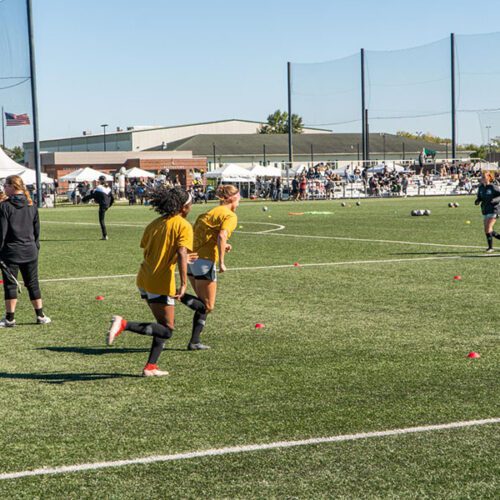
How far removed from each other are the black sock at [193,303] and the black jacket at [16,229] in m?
2.66

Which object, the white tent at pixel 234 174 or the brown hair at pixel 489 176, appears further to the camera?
the white tent at pixel 234 174

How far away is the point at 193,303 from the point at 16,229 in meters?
2.81

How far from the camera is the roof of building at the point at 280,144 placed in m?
118

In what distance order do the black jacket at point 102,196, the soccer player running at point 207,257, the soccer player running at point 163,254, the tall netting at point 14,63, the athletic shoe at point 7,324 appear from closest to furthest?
the soccer player running at point 163,254, the soccer player running at point 207,257, the athletic shoe at point 7,324, the black jacket at point 102,196, the tall netting at point 14,63

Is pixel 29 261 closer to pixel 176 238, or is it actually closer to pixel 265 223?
pixel 176 238

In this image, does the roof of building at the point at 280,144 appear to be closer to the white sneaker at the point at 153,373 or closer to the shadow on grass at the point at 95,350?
the shadow on grass at the point at 95,350

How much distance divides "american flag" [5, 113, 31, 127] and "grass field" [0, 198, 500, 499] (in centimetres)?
3318

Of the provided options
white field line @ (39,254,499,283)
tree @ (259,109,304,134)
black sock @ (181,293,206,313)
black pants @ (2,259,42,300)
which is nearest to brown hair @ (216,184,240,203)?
black sock @ (181,293,206,313)

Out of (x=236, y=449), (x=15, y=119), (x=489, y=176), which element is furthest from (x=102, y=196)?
(x=15, y=119)

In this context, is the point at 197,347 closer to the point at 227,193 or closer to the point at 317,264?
the point at 227,193

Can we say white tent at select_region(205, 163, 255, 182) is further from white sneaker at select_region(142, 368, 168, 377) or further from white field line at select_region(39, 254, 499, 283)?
white sneaker at select_region(142, 368, 168, 377)

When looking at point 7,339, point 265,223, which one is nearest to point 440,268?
point 7,339

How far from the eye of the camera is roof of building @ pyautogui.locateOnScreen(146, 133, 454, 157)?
118 meters

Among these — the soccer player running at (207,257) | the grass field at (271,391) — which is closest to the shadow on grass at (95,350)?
the grass field at (271,391)
